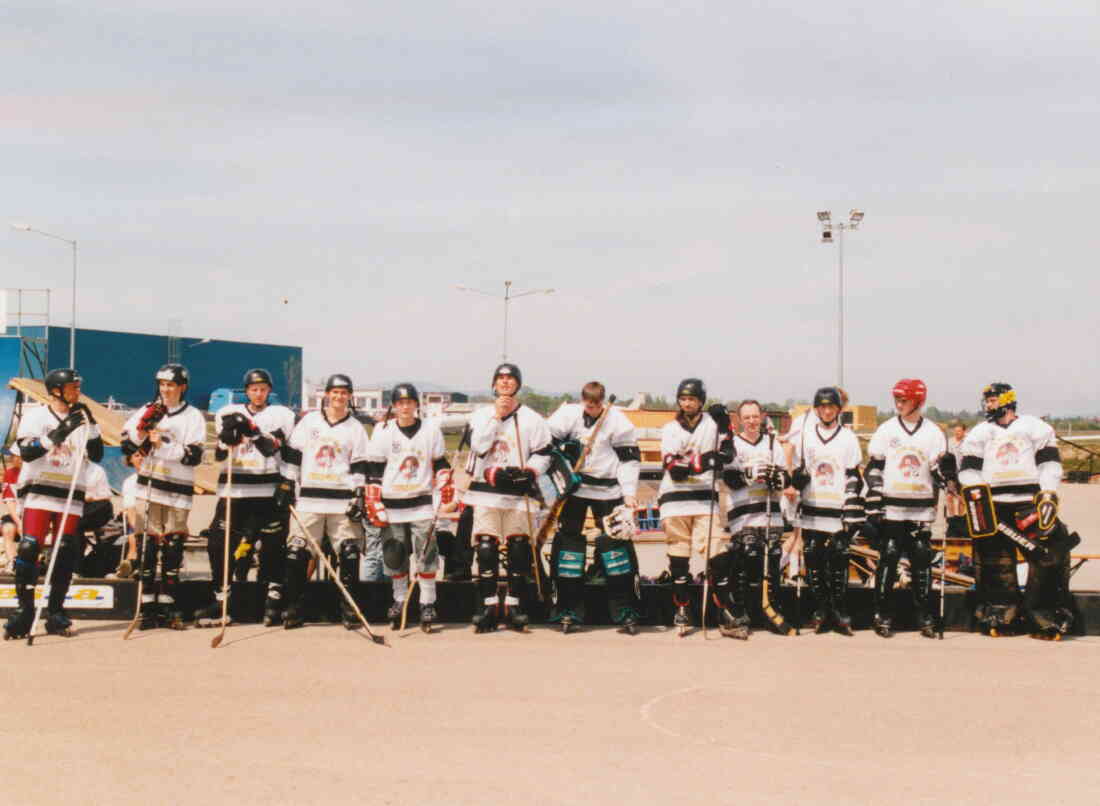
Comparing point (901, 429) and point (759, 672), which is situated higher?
point (901, 429)

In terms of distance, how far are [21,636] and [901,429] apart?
24.2 feet

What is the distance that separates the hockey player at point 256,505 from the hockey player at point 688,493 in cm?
324

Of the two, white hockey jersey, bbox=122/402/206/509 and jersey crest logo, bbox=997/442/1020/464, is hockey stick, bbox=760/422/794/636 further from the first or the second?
white hockey jersey, bbox=122/402/206/509

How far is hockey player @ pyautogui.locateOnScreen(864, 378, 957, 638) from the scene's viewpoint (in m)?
9.05

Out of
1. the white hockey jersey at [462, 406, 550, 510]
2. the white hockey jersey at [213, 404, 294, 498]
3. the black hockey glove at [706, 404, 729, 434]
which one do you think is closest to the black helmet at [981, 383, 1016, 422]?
the black hockey glove at [706, 404, 729, 434]

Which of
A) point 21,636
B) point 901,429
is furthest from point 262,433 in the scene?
point 901,429

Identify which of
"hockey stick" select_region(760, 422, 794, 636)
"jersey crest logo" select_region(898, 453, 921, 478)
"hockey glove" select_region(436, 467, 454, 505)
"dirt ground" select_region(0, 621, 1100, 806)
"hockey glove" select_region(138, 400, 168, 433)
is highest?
"hockey glove" select_region(138, 400, 168, 433)

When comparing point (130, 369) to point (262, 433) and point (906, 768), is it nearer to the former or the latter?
point (262, 433)

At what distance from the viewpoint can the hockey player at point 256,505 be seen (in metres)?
9.12

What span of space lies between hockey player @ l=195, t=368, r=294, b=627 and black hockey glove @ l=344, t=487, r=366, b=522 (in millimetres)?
618

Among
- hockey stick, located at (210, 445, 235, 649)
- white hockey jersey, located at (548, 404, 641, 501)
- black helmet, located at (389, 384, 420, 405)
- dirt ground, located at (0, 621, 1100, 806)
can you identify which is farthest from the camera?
white hockey jersey, located at (548, 404, 641, 501)

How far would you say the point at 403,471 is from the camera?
29.8 feet

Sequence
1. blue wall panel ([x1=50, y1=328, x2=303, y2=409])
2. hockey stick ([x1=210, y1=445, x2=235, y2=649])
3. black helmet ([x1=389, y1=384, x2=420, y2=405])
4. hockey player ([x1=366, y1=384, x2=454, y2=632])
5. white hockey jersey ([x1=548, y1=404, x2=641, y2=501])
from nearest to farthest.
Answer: hockey stick ([x1=210, y1=445, x2=235, y2=649]), hockey player ([x1=366, y1=384, x2=454, y2=632]), black helmet ([x1=389, y1=384, x2=420, y2=405]), white hockey jersey ([x1=548, y1=404, x2=641, y2=501]), blue wall panel ([x1=50, y1=328, x2=303, y2=409])

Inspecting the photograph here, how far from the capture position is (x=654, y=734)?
5.84m
